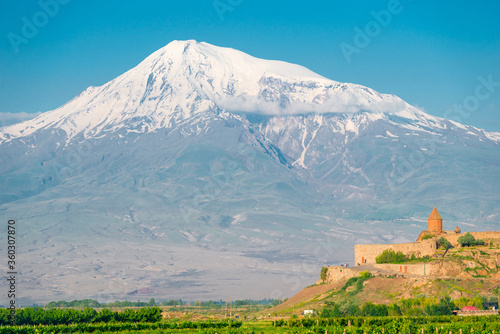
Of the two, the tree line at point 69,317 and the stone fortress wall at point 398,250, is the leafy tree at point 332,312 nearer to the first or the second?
the tree line at point 69,317

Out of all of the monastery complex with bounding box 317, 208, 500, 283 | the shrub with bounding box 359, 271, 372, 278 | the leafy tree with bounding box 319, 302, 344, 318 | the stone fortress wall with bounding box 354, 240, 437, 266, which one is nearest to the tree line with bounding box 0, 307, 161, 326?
the leafy tree with bounding box 319, 302, 344, 318

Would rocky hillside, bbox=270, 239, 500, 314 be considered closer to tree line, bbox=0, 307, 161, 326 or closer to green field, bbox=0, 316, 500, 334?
green field, bbox=0, 316, 500, 334

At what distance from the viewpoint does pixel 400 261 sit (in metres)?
87.6

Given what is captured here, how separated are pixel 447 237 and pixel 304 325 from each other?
32.8 m

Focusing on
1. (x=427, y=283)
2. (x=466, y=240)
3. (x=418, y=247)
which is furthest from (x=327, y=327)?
(x=466, y=240)

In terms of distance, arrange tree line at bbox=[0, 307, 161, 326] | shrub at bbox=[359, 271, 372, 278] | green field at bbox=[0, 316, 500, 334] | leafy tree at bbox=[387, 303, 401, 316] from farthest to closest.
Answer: shrub at bbox=[359, 271, 372, 278] → tree line at bbox=[0, 307, 161, 326] → leafy tree at bbox=[387, 303, 401, 316] → green field at bbox=[0, 316, 500, 334]

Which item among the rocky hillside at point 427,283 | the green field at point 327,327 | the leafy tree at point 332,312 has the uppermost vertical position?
the rocky hillside at point 427,283

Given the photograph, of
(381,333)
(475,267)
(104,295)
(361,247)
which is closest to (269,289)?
(104,295)

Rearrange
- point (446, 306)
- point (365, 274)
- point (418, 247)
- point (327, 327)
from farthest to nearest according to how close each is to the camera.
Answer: point (418, 247) → point (365, 274) → point (446, 306) → point (327, 327)

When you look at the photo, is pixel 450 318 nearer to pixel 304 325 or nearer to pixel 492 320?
pixel 492 320

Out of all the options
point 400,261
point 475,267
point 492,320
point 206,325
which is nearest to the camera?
point 492,320

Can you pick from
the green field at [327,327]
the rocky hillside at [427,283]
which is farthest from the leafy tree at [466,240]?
the green field at [327,327]

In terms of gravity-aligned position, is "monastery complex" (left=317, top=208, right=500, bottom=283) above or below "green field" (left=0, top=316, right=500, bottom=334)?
above

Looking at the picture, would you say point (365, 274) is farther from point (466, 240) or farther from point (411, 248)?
point (466, 240)
